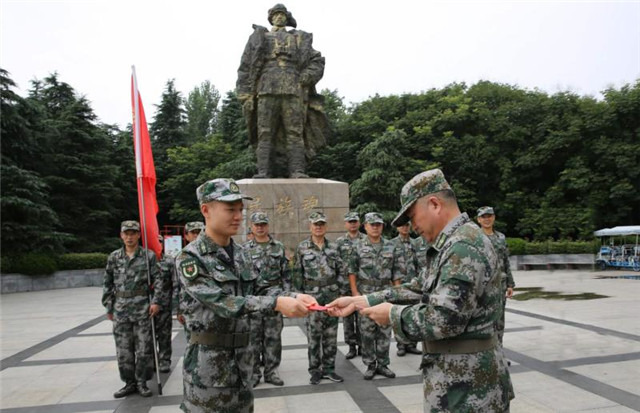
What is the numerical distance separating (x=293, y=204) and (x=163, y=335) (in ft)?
11.3

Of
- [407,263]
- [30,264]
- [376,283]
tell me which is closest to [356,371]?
[376,283]

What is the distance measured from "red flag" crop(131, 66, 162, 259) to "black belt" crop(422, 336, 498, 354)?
3.64 meters

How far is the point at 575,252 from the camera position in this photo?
18.5 metres

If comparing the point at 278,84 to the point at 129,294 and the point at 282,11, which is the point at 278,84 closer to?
the point at 282,11

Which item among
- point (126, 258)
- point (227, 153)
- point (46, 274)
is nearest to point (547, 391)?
point (126, 258)

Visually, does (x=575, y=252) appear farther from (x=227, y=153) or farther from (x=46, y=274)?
(x=46, y=274)

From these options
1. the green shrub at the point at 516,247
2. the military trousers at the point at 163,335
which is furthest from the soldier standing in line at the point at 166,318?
the green shrub at the point at 516,247

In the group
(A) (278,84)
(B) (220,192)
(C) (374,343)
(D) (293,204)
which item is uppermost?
(A) (278,84)

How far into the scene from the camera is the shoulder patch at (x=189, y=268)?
226cm

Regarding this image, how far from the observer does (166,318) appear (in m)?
5.36

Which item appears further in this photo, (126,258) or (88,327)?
(88,327)

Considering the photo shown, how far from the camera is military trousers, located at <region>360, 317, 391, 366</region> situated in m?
4.80

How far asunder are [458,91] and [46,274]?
897 inches

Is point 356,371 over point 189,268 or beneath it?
beneath
